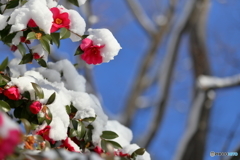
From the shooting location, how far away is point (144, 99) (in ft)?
17.8

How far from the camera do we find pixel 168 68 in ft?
9.30

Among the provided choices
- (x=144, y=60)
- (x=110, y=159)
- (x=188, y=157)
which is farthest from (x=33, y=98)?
(x=144, y=60)

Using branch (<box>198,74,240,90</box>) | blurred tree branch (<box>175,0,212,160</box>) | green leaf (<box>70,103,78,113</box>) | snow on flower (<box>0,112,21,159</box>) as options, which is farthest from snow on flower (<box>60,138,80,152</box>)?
branch (<box>198,74,240,90</box>)

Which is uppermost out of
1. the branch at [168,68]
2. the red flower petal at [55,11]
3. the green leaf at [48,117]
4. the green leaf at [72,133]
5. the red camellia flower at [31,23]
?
the branch at [168,68]

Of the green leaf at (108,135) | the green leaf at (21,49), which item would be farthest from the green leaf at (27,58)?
the green leaf at (108,135)

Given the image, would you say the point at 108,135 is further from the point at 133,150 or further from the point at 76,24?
the point at 76,24

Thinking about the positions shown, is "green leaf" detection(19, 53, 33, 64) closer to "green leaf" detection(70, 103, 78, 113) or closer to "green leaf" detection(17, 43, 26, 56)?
"green leaf" detection(17, 43, 26, 56)

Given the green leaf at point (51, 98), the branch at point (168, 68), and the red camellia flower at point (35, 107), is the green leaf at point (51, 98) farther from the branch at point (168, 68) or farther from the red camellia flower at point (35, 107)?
the branch at point (168, 68)

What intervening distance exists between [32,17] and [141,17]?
356cm

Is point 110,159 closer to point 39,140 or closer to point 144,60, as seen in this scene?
point 39,140

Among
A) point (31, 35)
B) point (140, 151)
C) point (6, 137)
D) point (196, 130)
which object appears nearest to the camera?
point (6, 137)

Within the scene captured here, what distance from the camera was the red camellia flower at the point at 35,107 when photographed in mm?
970

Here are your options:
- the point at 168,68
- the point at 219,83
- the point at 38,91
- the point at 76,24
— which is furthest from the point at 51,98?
the point at 168,68

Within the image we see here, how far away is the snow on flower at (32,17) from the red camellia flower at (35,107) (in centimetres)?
20
